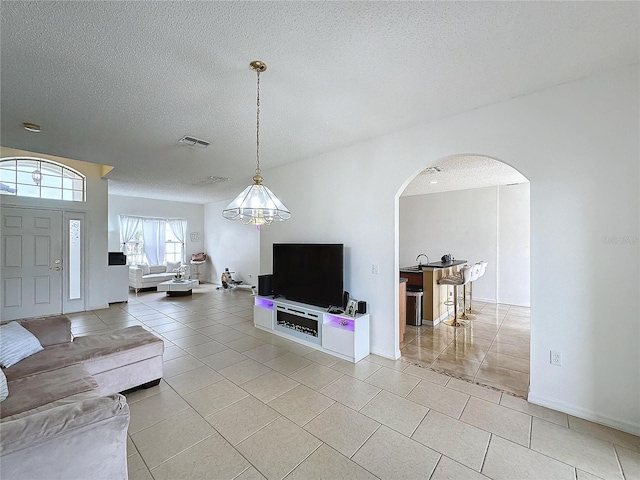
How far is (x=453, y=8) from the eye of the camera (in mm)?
1625

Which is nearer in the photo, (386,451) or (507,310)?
(386,451)

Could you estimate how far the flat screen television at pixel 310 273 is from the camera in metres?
3.62

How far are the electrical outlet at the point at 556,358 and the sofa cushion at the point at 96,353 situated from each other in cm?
367

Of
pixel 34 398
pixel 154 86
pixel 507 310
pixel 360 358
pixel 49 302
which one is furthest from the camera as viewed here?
pixel 507 310

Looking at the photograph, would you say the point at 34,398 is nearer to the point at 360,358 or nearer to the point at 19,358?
the point at 19,358

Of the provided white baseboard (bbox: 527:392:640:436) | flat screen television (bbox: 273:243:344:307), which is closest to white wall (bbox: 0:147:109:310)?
flat screen television (bbox: 273:243:344:307)

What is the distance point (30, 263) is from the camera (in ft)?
16.7

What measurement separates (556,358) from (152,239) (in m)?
9.83

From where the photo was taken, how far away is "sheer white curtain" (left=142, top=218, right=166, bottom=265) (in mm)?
8672

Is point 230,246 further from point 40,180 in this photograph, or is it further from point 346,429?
point 346,429

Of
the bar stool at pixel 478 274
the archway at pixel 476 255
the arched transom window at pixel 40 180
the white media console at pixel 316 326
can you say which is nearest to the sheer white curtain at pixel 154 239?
the arched transom window at pixel 40 180

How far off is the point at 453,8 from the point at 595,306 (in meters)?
2.47

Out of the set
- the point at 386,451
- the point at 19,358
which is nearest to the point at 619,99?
the point at 386,451

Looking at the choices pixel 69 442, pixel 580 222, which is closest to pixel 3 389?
pixel 69 442
